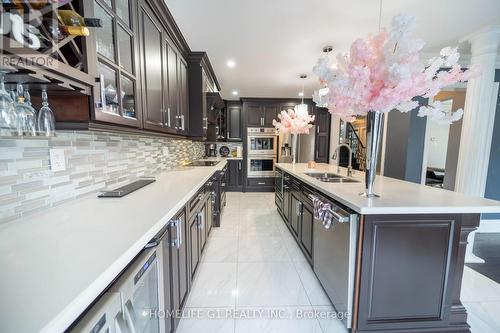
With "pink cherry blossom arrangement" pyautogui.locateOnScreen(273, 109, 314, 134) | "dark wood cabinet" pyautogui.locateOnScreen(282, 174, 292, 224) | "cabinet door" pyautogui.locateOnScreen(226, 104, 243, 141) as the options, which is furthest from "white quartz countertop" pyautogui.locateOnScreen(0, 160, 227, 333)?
"cabinet door" pyautogui.locateOnScreen(226, 104, 243, 141)

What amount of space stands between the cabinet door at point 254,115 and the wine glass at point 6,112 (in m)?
4.91

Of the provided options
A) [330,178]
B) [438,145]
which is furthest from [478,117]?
[438,145]

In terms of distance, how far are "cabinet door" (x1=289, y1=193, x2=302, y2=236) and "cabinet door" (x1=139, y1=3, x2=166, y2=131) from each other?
171 centimetres

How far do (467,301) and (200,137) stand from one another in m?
3.28

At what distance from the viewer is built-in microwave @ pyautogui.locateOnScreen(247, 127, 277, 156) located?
18.2 ft

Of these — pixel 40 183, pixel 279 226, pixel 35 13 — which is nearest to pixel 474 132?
pixel 279 226

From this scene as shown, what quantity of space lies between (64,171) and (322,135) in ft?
18.2

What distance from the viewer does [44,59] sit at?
26.9 inches

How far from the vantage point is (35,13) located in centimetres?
69

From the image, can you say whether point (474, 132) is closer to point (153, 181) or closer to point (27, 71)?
point (153, 181)

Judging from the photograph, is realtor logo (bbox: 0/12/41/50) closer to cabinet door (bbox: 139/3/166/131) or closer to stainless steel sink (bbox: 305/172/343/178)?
cabinet door (bbox: 139/3/166/131)

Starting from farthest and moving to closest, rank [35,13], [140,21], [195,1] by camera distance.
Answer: [195,1]
[140,21]
[35,13]

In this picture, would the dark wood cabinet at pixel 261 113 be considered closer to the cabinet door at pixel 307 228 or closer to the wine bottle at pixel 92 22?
the cabinet door at pixel 307 228

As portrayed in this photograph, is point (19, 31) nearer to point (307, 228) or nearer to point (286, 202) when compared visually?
point (307, 228)
